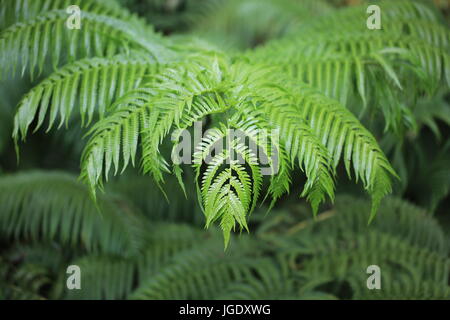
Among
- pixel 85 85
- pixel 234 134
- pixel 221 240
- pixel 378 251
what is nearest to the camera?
pixel 234 134

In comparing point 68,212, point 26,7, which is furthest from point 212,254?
point 26,7

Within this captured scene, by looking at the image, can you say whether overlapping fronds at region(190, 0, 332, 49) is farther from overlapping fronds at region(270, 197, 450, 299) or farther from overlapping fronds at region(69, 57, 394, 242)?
overlapping fronds at region(69, 57, 394, 242)

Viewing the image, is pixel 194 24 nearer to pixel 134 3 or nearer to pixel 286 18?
pixel 134 3

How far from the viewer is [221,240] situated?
1.92 metres

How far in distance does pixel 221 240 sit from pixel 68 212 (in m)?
0.74

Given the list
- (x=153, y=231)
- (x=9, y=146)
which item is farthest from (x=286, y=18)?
(x=9, y=146)

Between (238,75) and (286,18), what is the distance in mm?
1556

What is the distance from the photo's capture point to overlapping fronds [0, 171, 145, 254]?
1835 mm

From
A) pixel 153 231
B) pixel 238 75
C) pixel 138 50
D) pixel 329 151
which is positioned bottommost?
pixel 153 231

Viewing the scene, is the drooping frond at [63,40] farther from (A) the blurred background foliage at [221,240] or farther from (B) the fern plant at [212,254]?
(B) the fern plant at [212,254]

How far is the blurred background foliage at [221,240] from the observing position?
169 centimetres

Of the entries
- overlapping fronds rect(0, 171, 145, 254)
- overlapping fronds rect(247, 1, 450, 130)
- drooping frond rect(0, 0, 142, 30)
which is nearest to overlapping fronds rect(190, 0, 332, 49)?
overlapping fronds rect(247, 1, 450, 130)

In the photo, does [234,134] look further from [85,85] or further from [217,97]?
[85,85]
